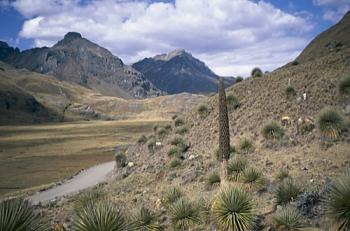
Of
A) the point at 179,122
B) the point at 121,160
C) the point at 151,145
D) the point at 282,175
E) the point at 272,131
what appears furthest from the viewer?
the point at 121,160

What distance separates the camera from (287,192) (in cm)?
1271

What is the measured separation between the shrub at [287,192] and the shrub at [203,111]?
63.2 feet

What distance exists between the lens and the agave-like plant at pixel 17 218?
7.10 metres

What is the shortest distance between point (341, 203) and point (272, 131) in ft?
39.3

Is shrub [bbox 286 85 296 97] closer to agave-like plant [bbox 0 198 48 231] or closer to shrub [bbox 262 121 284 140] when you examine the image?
shrub [bbox 262 121 284 140]

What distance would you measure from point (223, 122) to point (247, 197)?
11.6ft

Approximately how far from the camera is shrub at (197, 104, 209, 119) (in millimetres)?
32188

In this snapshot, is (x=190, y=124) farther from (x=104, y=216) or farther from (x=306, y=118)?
(x=104, y=216)

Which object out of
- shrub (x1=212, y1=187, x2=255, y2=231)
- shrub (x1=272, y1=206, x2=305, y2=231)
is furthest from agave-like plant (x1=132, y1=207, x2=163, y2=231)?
shrub (x1=272, y1=206, x2=305, y2=231)

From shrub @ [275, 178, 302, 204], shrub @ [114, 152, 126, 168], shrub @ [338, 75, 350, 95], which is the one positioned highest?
shrub @ [338, 75, 350, 95]

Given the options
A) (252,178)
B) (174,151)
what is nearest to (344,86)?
(252,178)

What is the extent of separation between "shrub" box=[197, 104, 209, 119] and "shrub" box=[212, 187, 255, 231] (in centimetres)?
2076

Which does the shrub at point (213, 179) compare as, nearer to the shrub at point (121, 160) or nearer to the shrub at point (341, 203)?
the shrub at point (341, 203)

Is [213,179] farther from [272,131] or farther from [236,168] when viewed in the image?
[272,131]
